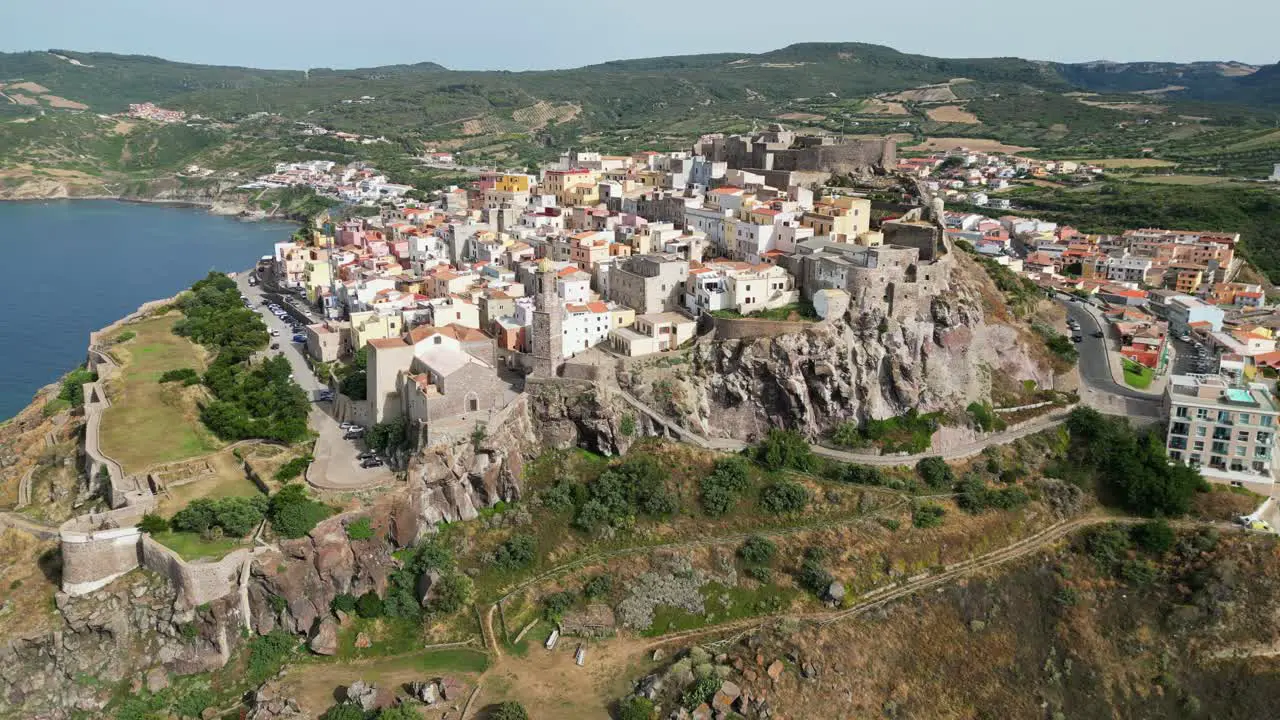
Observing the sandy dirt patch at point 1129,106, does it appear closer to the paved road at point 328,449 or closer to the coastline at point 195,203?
the coastline at point 195,203

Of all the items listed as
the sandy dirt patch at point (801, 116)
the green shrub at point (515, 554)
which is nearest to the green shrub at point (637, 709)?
the green shrub at point (515, 554)

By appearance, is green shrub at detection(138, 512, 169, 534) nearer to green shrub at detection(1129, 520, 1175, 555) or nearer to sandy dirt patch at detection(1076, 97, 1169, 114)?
green shrub at detection(1129, 520, 1175, 555)

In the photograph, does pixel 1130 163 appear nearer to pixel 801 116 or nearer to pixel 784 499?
pixel 801 116

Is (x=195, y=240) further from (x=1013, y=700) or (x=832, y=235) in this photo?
(x=1013, y=700)

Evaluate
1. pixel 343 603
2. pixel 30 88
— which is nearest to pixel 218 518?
pixel 343 603

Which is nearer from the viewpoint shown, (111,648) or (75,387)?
(111,648)
